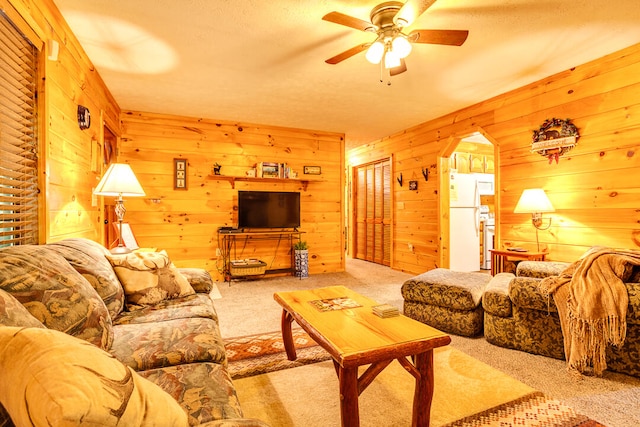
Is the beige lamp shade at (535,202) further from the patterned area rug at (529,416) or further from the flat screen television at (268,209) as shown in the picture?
the flat screen television at (268,209)

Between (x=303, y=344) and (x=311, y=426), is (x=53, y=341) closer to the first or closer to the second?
(x=311, y=426)

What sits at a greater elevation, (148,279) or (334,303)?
(148,279)

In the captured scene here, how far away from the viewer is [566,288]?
2053 millimetres

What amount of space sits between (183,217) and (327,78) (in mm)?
2846

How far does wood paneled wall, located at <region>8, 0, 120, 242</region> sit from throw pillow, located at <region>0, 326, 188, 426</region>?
6.12ft

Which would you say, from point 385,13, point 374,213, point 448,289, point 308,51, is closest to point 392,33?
point 385,13

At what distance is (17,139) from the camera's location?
1799 mm

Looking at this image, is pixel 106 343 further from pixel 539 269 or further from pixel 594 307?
pixel 539 269

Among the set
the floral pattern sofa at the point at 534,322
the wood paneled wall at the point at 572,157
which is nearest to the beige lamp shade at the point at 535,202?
the wood paneled wall at the point at 572,157

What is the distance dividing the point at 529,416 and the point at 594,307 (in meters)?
0.81

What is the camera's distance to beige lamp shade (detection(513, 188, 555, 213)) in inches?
124

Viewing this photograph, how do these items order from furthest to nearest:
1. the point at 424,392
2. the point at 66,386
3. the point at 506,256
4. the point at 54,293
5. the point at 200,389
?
1. the point at 506,256
2. the point at 424,392
3. the point at 54,293
4. the point at 200,389
5. the point at 66,386

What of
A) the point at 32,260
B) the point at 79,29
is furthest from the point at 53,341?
the point at 79,29

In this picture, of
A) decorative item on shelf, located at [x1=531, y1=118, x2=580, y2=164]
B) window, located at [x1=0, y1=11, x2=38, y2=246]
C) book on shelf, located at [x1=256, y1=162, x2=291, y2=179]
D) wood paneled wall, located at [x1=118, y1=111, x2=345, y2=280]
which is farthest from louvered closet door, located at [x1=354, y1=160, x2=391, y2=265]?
window, located at [x1=0, y1=11, x2=38, y2=246]
